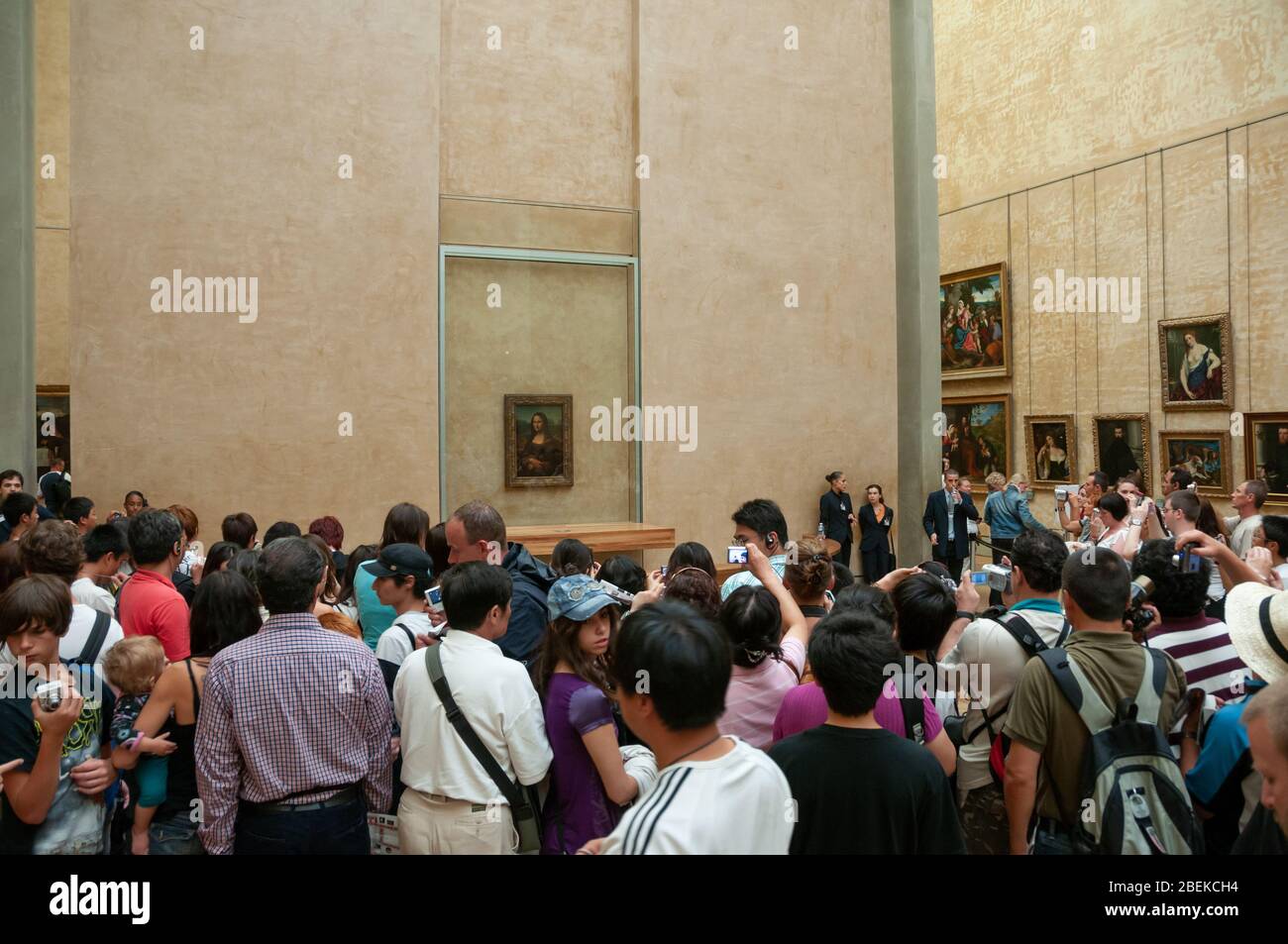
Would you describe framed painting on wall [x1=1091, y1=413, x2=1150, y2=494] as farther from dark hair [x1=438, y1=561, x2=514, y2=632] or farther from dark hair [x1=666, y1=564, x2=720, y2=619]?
dark hair [x1=438, y1=561, x2=514, y2=632]

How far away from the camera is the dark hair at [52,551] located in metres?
4.95

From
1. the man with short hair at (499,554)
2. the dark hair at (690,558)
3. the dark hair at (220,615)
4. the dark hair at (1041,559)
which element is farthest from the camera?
the dark hair at (690,558)

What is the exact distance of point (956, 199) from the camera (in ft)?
77.4

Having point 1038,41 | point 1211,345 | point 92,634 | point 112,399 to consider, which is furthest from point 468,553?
point 1038,41

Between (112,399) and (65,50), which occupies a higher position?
(65,50)

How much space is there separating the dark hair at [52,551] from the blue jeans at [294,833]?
213 cm

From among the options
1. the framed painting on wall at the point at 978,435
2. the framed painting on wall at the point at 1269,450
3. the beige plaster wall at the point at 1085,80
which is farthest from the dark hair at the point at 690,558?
the framed painting on wall at the point at 978,435

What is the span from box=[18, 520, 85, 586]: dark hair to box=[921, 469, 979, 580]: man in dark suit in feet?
43.5

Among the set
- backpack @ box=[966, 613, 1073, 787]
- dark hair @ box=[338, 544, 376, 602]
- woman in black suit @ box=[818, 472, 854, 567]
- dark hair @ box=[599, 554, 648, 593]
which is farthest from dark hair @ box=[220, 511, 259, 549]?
woman in black suit @ box=[818, 472, 854, 567]

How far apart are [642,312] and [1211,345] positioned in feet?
35.4

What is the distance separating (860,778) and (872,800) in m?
0.07

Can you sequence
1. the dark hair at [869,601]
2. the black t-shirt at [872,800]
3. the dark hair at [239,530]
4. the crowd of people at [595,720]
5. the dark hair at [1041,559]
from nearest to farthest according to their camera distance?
the black t-shirt at [872,800] → the crowd of people at [595,720] → the dark hair at [869,601] → the dark hair at [1041,559] → the dark hair at [239,530]

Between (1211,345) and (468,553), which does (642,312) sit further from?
(1211,345)

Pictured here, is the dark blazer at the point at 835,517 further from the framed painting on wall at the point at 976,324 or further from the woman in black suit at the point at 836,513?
the framed painting on wall at the point at 976,324
